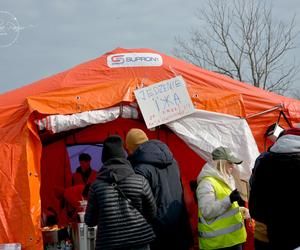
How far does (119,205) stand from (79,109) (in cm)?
208

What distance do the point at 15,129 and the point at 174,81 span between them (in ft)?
6.31

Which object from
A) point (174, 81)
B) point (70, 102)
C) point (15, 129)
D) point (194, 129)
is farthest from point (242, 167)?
point (15, 129)

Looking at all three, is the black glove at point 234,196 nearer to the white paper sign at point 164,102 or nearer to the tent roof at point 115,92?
the white paper sign at point 164,102

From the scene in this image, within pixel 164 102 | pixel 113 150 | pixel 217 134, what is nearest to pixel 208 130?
pixel 217 134

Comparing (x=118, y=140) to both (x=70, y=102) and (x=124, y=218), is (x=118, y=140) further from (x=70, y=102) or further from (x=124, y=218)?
(x=70, y=102)

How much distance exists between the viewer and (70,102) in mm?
5301

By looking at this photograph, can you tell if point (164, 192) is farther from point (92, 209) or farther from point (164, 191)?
point (92, 209)

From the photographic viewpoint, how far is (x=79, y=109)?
528 cm

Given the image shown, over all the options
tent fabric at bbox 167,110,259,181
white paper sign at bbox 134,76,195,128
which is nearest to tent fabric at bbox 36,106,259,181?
tent fabric at bbox 167,110,259,181

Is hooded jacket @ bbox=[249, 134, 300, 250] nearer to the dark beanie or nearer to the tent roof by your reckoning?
the dark beanie

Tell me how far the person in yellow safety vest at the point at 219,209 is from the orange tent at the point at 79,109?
1.60 metres

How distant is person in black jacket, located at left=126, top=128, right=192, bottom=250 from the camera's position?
3928mm

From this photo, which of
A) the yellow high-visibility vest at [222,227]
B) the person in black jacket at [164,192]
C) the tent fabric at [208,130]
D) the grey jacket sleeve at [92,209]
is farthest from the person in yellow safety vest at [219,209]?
the tent fabric at [208,130]

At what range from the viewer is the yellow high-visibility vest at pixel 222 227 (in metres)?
4.01
